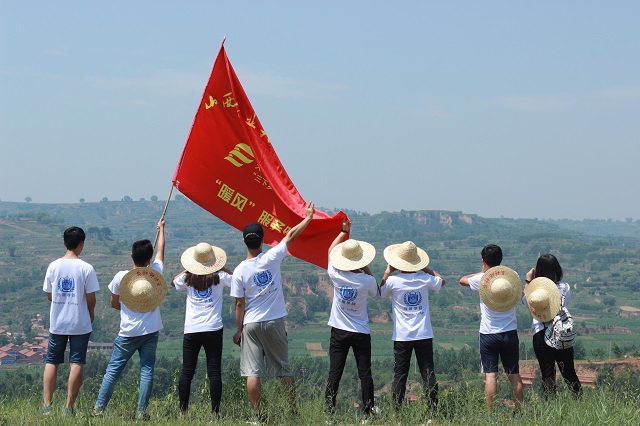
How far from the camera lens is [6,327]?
115000mm

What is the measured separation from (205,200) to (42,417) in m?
3.31

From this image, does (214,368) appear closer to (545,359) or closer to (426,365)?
(426,365)

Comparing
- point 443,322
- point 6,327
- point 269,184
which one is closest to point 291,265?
point 443,322

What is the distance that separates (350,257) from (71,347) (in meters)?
2.85

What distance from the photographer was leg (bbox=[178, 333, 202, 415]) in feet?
26.3

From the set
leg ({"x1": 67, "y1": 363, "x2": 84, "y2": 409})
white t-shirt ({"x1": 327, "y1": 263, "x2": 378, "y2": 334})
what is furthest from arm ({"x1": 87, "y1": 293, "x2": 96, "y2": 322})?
white t-shirt ({"x1": 327, "y1": 263, "x2": 378, "y2": 334})

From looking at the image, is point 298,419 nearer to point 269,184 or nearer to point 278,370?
point 278,370

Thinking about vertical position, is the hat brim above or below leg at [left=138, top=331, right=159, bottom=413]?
above

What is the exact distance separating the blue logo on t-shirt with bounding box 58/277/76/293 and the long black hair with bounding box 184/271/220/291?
3.61 feet

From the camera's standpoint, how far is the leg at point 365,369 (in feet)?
26.5

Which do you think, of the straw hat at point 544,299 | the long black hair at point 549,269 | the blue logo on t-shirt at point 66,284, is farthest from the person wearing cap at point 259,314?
the long black hair at point 549,269

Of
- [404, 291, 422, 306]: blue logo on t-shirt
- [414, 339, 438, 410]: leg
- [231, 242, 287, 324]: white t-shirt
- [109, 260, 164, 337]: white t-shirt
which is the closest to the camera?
[231, 242, 287, 324]: white t-shirt

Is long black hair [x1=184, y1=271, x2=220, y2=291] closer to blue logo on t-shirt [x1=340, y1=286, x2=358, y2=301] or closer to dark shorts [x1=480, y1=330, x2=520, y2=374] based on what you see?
blue logo on t-shirt [x1=340, y1=286, x2=358, y2=301]

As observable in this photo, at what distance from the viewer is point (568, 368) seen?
830 cm
